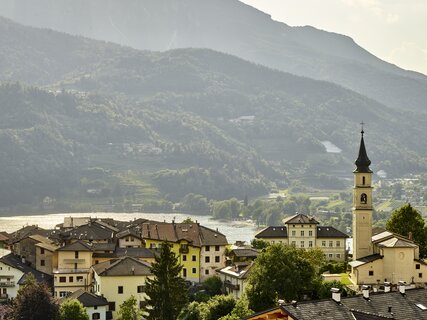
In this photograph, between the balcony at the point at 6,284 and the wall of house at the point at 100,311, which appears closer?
the wall of house at the point at 100,311

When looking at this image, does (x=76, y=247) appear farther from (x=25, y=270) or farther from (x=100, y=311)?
(x=100, y=311)

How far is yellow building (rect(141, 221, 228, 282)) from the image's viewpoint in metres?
79.9

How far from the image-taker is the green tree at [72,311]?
65.2 m

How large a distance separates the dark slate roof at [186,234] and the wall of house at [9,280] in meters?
12.5

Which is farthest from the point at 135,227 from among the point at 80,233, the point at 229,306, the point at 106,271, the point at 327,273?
the point at 229,306

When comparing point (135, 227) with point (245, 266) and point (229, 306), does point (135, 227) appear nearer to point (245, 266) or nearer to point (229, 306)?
point (245, 266)

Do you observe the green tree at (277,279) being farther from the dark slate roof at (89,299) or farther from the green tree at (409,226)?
the green tree at (409,226)

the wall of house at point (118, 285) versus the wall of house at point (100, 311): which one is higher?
the wall of house at point (118, 285)

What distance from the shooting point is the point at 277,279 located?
55.8 m

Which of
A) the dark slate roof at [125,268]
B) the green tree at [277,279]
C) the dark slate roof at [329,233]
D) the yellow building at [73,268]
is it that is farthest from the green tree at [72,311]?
the dark slate roof at [329,233]

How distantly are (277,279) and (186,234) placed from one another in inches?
1099

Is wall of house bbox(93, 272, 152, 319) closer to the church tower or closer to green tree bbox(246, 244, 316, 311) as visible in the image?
green tree bbox(246, 244, 316, 311)

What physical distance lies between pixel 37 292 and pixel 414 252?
26.0m

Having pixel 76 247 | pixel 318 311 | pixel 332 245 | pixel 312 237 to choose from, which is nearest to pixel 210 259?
pixel 76 247
